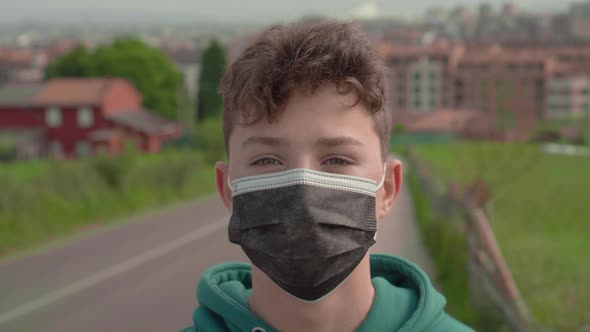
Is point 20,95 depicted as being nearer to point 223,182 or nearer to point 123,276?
point 123,276

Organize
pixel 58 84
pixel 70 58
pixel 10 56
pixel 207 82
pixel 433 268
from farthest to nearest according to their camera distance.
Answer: pixel 10 56, pixel 70 58, pixel 207 82, pixel 58 84, pixel 433 268

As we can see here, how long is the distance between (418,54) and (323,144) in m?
137

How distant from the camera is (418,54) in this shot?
13738 centimetres

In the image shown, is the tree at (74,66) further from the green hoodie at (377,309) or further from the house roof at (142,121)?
the green hoodie at (377,309)

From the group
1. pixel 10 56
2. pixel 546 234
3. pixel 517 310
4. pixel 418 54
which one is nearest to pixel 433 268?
pixel 517 310

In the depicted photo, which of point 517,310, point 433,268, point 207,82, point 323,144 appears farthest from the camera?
point 207,82

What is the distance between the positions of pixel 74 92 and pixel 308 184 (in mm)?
74730

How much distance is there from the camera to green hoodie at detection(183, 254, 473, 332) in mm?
2493

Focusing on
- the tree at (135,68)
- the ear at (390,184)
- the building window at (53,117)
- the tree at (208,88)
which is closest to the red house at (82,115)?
the building window at (53,117)

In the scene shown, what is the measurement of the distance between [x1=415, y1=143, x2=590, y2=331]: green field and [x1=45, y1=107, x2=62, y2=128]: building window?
5181cm

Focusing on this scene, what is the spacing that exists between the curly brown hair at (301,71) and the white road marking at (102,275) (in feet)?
29.8

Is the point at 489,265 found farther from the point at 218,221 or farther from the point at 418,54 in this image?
the point at 418,54

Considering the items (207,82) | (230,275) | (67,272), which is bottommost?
(207,82)

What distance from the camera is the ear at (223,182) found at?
2.67m
